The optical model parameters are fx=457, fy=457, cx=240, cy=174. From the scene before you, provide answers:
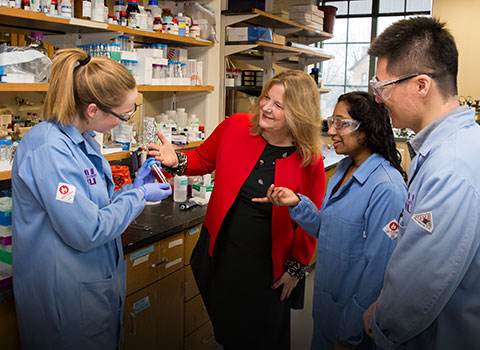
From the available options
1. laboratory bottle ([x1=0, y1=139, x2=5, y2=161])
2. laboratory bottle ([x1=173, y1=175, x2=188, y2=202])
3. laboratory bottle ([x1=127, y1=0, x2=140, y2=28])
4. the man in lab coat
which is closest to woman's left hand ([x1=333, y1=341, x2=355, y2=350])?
the man in lab coat

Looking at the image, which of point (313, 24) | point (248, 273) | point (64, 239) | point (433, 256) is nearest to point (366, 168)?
point (433, 256)

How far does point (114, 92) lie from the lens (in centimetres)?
161

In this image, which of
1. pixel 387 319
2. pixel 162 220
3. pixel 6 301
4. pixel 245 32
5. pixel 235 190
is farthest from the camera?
pixel 245 32

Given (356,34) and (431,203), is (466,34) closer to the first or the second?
(356,34)

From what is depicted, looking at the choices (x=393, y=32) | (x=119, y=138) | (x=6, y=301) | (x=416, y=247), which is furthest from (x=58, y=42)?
(x=416, y=247)

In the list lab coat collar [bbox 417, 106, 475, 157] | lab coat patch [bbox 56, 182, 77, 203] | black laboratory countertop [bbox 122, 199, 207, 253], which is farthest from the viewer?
black laboratory countertop [bbox 122, 199, 207, 253]

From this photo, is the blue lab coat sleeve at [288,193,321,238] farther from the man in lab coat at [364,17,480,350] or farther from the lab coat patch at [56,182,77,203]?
the lab coat patch at [56,182,77,203]

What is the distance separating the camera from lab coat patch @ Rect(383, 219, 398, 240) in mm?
1641

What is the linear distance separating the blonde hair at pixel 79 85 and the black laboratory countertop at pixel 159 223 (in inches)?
31.3

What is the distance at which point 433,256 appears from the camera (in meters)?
1.17

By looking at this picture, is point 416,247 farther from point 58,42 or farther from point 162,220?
point 58,42

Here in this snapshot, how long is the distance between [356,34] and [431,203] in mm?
6593

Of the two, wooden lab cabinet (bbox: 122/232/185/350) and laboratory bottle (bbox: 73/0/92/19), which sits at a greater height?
laboratory bottle (bbox: 73/0/92/19)

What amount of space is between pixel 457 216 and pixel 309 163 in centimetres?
100
